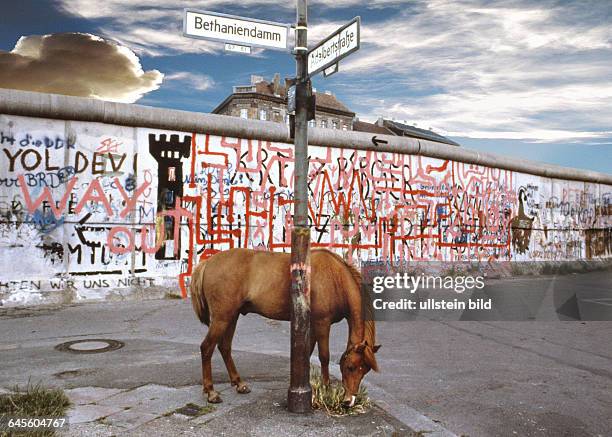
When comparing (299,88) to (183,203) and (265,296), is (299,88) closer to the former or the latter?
(265,296)

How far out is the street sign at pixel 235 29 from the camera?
16.3ft

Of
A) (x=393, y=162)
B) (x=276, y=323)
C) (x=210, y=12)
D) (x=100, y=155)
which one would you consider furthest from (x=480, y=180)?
(x=210, y=12)

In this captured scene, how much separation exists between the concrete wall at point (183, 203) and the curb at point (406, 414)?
754 cm

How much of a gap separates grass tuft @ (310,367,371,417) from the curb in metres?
0.20

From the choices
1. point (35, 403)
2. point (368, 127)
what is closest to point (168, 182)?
point (35, 403)

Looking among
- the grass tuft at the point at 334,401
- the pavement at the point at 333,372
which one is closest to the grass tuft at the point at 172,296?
the pavement at the point at 333,372

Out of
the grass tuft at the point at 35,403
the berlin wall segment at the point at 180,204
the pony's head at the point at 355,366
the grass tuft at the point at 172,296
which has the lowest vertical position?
the grass tuft at the point at 172,296

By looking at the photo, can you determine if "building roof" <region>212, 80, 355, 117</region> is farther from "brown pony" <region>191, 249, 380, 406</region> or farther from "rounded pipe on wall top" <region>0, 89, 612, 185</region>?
"brown pony" <region>191, 249, 380, 406</region>

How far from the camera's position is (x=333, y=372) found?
621 centimetres

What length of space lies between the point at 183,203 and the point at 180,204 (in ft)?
0.26

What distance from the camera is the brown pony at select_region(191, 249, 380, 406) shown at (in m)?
5.15

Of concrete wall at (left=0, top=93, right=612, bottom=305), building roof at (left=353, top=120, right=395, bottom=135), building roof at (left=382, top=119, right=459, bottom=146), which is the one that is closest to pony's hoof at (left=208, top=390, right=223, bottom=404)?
concrete wall at (left=0, top=93, right=612, bottom=305)

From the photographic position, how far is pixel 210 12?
4.99 metres

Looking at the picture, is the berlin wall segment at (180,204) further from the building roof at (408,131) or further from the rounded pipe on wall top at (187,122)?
the building roof at (408,131)
